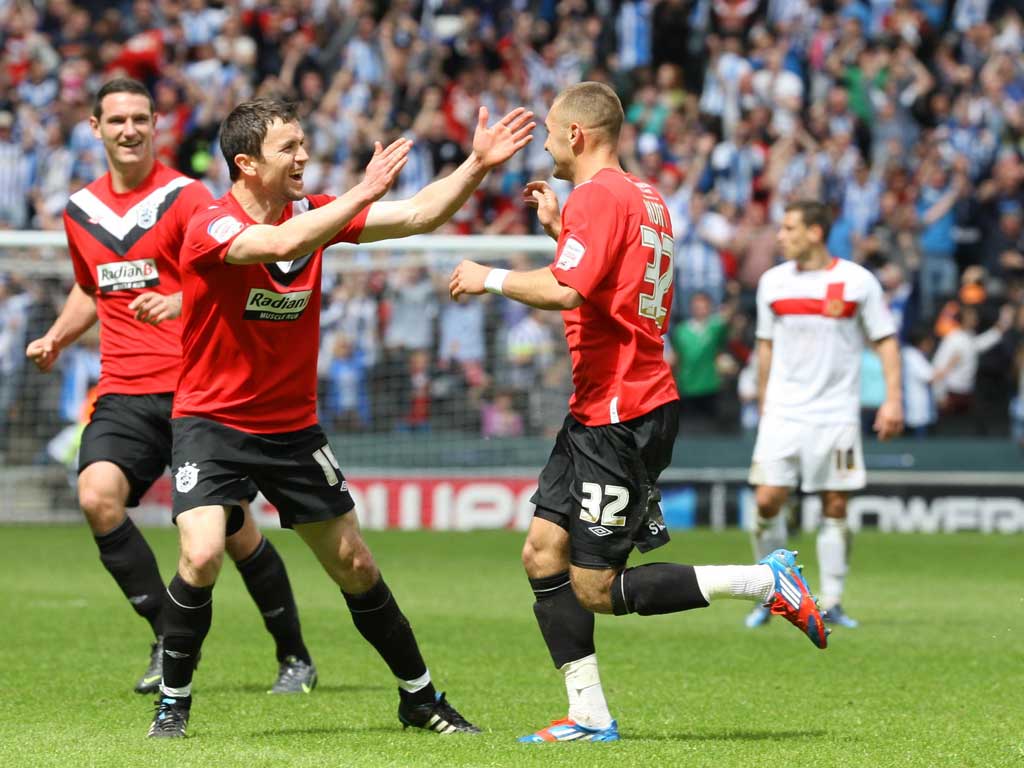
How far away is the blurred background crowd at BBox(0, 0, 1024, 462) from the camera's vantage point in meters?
18.0

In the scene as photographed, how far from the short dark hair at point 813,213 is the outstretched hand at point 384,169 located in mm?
4756

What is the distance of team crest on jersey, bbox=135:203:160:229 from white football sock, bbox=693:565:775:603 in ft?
11.2

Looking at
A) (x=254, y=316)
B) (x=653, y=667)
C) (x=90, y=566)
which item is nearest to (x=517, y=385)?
(x=90, y=566)

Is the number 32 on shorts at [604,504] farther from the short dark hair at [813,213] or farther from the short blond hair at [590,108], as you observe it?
the short dark hair at [813,213]

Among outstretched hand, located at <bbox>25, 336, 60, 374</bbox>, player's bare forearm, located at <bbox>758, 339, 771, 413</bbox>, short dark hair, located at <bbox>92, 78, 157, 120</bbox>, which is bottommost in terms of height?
player's bare forearm, located at <bbox>758, 339, 771, 413</bbox>

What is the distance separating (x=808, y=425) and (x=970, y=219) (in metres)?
10.8

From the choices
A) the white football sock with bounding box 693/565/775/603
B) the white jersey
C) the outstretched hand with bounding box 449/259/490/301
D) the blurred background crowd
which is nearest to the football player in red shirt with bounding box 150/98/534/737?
the outstretched hand with bounding box 449/259/490/301

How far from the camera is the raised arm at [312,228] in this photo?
19.5 feet

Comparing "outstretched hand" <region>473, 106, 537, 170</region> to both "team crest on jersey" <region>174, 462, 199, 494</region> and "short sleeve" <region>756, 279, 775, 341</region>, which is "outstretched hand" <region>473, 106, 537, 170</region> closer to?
"team crest on jersey" <region>174, 462, 199, 494</region>

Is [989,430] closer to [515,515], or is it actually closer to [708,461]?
[708,461]

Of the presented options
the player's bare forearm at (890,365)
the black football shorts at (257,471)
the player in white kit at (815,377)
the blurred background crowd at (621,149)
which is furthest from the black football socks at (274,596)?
the blurred background crowd at (621,149)

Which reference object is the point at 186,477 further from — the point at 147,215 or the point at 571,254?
the point at 147,215

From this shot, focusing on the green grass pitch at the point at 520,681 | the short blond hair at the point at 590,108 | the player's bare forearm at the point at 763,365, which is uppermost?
the short blond hair at the point at 590,108

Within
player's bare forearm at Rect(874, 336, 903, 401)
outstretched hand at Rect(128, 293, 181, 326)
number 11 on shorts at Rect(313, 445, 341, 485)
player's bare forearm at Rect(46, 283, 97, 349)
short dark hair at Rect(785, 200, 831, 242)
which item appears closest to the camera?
number 11 on shorts at Rect(313, 445, 341, 485)
